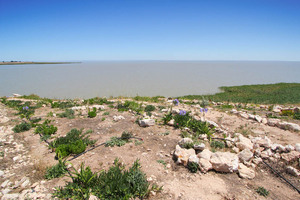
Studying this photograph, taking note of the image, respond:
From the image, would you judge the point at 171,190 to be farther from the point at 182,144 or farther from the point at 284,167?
the point at 284,167

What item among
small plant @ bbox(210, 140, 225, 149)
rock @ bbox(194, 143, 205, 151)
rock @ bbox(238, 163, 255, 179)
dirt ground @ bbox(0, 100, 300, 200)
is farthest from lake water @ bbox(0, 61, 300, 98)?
rock @ bbox(238, 163, 255, 179)

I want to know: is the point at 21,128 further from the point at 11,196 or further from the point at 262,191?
the point at 262,191

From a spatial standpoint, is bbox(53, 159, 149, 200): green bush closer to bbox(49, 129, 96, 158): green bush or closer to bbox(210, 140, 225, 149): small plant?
bbox(49, 129, 96, 158): green bush

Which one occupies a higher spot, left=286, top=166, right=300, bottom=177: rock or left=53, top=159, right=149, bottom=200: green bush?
left=53, top=159, right=149, bottom=200: green bush

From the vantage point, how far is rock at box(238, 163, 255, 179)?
12.3 feet

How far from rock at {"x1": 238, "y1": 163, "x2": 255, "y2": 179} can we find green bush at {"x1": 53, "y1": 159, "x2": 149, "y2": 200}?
2375 mm

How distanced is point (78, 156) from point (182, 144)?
308 centimetres

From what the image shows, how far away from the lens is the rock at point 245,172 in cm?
375

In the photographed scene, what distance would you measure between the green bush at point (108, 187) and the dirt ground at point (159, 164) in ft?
1.08

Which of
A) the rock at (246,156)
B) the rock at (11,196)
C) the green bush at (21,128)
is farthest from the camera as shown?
the green bush at (21,128)

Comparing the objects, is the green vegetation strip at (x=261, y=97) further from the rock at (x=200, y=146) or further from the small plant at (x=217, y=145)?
the rock at (x=200, y=146)


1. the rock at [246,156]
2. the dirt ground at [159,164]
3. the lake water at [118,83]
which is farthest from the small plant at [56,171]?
the lake water at [118,83]

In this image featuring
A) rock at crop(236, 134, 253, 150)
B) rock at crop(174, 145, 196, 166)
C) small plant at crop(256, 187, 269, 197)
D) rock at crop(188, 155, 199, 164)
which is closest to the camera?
small plant at crop(256, 187, 269, 197)

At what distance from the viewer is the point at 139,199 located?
3.10 m
